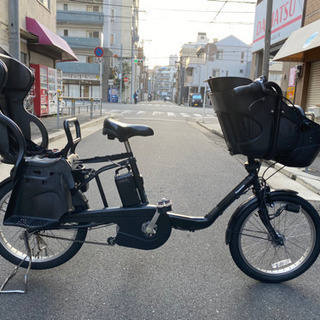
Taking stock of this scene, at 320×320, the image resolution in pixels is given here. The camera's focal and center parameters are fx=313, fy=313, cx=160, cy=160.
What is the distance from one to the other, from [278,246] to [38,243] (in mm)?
2050

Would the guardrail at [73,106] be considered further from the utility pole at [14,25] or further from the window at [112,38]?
the window at [112,38]

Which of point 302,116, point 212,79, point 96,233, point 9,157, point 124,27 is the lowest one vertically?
point 96,233

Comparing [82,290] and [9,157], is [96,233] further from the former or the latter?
[9,157]

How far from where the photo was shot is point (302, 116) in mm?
2277

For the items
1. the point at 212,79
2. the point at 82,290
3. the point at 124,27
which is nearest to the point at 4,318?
the point at 82,290

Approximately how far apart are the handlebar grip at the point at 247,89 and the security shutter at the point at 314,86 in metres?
9.11

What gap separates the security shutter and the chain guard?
9340 millimetres

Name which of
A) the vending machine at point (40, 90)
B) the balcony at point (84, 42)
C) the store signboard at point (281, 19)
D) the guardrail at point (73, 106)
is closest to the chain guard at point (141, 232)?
the guardrail at point (73, 106)

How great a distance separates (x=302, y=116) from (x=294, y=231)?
1090mm

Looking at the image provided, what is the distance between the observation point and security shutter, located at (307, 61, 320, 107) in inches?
402

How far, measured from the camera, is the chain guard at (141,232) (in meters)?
2.46

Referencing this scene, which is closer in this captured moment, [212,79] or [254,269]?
[212,79]

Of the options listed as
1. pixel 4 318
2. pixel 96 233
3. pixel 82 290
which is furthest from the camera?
pixel 96 233

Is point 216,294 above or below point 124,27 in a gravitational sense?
below
